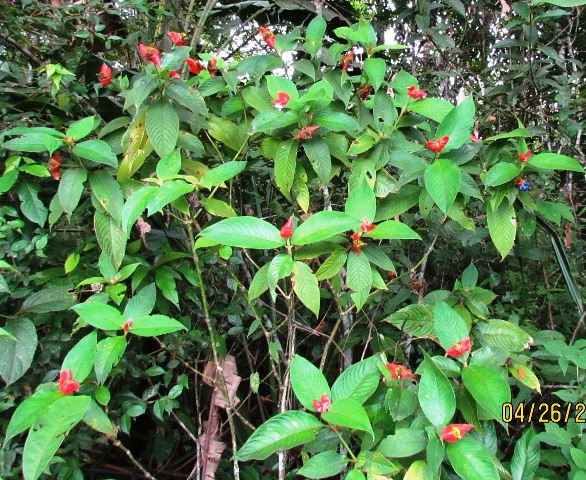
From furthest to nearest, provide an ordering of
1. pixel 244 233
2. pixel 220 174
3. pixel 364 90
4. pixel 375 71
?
pixel 364 90, pixel 375 71, pixel 220 174, pixel 244 233

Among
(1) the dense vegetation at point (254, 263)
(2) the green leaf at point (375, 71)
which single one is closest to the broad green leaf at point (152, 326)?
(1) the dense vegetation at point (254, 263)

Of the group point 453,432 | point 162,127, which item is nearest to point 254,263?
point 162,127

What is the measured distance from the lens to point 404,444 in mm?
825

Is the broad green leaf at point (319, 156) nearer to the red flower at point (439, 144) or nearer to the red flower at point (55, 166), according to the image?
the red flower at point (439, 144)

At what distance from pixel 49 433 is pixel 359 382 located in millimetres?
548

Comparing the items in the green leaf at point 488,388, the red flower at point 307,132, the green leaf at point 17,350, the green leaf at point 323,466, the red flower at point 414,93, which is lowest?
the green leaf at point 17,350

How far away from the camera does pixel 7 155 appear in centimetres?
115

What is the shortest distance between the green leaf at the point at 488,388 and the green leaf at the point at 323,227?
1.18 feet

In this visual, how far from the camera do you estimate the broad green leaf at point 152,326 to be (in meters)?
0.87

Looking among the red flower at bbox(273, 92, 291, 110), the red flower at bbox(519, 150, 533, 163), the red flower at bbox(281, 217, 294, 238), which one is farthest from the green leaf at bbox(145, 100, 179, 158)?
the red flower at bbox(519, 150, 533, 163)

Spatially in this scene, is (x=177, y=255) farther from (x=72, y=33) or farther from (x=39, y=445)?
(x=72, y=33)

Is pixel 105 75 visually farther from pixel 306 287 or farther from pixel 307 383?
pixel 307 383

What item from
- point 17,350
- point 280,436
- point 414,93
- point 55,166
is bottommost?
point 17,350

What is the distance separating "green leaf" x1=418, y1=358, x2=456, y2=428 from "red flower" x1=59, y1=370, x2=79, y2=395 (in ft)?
2.08
